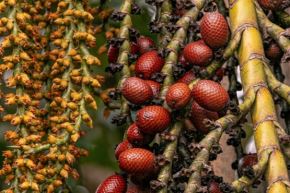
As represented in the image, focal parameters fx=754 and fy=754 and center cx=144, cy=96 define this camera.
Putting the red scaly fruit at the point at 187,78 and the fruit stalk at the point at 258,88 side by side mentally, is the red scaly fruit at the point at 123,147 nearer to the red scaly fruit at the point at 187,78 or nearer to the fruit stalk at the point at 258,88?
the red scaly fruit at the point at 187,78

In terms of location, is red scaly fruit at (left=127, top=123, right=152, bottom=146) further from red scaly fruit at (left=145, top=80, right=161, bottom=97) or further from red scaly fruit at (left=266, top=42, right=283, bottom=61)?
red scaly fruit at (left=266, top=42, right=283, bottom=61)

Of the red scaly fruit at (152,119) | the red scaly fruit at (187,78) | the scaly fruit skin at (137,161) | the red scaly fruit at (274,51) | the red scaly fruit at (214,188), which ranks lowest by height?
the red scaly fruit at (214,188)

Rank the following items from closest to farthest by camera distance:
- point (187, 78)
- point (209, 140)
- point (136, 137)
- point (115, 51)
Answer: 1. point (209, 140)
2. point (136, 137)
3. point (187, 78)
4. point (115, 51)

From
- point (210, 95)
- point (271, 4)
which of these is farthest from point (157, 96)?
point (271, 4)

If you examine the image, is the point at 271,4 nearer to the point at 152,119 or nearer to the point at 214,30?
the point at 214,30

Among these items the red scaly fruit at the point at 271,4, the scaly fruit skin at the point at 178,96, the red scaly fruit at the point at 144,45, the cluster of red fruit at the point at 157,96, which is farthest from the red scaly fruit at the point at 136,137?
the red scaly fruit at the point at 271,4

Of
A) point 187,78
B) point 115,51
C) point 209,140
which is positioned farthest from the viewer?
point 115,51

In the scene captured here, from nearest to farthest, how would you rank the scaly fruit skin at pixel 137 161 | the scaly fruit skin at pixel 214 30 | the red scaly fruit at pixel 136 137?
the scaly fruit skin at pixel 137 161 → the red scaly fruit at pixel 136 137 → the scaly fruit skin at pixel 214 30

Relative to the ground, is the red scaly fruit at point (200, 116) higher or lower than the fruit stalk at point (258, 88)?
lower
